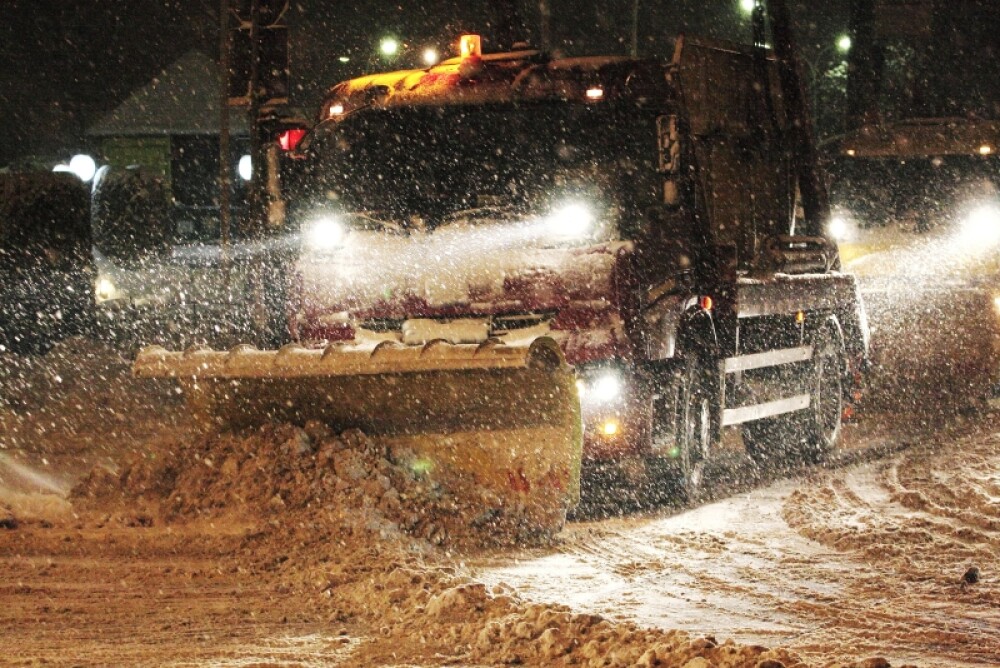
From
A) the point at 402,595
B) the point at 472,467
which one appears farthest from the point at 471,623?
the point at 472,467

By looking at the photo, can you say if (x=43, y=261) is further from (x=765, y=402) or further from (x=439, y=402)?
(x=439, y=402)

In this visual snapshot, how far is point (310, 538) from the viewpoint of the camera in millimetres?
6746

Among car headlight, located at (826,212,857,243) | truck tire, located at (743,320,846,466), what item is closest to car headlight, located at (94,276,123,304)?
car headlight, located at (826,212,857,243)

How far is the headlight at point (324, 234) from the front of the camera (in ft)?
28.0

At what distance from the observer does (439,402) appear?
295 inches

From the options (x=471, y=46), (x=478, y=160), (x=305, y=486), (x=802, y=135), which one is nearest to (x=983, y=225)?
(x=802, y=135)

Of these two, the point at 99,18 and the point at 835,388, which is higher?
the point at 99,18

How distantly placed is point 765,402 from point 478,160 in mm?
3023

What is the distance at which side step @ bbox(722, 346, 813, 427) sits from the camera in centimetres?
932

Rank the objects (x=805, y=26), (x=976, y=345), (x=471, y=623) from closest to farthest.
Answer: (x=471, y=623) → (x=976, y=345) → (x=805, y=26)

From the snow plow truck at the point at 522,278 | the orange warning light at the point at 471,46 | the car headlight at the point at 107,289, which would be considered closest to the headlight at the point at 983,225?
the snow plow truck at the point at 522,278

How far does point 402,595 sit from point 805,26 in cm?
4197

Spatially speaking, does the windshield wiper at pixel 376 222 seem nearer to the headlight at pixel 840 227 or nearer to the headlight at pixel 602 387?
the headlight at pixel 602 387

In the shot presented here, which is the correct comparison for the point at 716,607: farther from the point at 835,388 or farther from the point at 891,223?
the point at 891,223
